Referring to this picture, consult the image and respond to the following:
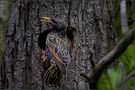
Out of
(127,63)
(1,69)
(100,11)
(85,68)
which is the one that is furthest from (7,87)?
(127,63)

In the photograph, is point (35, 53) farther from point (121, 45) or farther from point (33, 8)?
point (121, 45)

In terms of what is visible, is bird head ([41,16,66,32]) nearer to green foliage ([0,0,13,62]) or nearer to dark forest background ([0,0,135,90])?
dark forest background ([0,0,135,90])

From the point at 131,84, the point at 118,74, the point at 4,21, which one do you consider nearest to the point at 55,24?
the point at 4,21

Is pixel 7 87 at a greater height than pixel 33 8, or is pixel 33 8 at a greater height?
pixel 33 8

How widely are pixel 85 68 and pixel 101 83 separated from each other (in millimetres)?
923

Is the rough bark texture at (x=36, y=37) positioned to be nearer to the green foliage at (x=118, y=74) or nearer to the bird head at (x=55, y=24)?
the bird head at (x=55, y=24)

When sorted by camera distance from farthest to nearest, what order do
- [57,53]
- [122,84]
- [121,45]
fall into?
[57,53]
[122,84]
[121,45]

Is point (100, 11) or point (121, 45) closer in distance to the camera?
point (121, 45)

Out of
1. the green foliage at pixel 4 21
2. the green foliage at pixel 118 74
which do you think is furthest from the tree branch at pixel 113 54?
the green foliage at pixel 4 21

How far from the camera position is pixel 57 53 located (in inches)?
91.6

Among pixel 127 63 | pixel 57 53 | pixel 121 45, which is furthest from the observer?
pixel 57 53

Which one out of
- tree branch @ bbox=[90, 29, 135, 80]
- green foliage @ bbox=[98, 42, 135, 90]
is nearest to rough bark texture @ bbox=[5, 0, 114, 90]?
green foliage @ bbox=[98, 42, 135, 90]

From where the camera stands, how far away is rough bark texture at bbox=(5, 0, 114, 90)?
2.37 m

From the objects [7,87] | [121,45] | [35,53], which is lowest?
[7,87]
